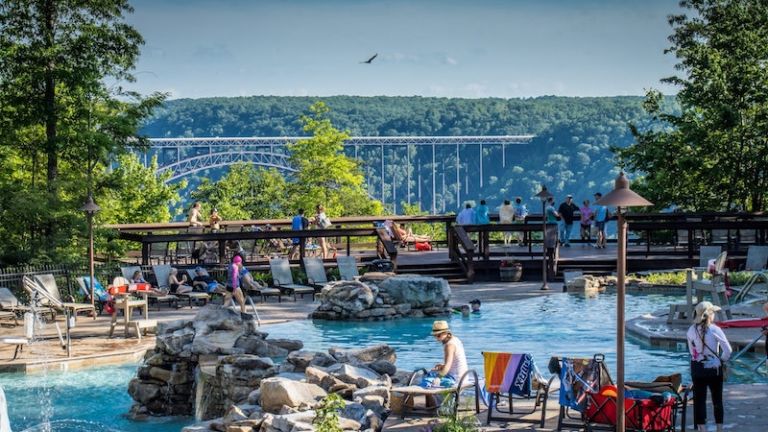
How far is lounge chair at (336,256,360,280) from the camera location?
27734 millimetres

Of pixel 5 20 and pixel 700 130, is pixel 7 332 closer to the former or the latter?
pixel 5 20

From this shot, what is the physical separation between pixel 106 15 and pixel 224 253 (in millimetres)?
6525

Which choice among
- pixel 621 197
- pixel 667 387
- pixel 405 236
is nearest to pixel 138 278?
pixel 405 236

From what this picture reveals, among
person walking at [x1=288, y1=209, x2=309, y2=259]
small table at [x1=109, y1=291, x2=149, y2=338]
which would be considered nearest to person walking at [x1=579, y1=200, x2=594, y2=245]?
person walking at [x1=288, y1=209, x2=309, y2=259]

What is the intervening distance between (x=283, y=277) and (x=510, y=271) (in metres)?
5.55

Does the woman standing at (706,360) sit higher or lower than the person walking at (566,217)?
lower

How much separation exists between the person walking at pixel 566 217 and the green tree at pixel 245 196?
3344 cm

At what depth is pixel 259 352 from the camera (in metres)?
18.3

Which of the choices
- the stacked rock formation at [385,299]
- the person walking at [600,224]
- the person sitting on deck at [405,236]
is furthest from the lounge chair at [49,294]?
the person walking at [600,224]

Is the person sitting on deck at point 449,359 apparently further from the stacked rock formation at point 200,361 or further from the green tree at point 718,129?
the green tree at point 718,129

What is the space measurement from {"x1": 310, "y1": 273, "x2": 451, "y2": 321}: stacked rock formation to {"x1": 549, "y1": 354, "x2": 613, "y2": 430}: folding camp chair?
11.5 m

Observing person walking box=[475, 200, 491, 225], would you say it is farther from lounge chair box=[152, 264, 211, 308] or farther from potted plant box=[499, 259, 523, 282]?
lounge chair box=[152, 264, 211, 308]

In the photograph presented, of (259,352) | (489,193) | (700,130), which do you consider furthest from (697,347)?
(489,193)

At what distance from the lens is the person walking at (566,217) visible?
3241 cm
